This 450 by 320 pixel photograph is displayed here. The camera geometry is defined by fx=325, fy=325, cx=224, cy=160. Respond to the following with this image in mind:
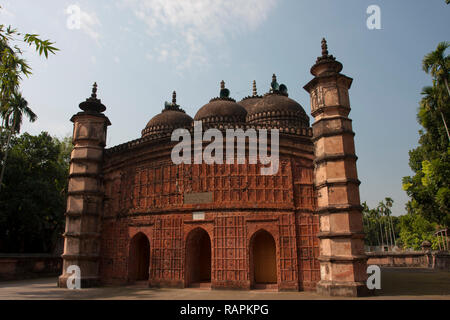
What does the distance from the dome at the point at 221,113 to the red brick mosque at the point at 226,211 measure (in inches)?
157

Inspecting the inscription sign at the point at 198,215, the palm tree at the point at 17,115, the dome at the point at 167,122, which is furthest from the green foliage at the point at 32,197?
the inscription sign at the point at 198,215

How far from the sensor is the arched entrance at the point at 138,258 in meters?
14.6

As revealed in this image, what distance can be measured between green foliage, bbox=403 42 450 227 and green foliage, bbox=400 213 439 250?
13.5 metres

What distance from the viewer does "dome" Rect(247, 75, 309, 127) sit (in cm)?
1879

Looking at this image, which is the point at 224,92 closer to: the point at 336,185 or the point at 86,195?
the point at 86,195

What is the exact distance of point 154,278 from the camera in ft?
44.3

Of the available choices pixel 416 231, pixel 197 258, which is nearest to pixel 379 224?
pixel 416 231

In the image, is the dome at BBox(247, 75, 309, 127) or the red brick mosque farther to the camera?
the dome at BBox(247, 75, 309, 127)

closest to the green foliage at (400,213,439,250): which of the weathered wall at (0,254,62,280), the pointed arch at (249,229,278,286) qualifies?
the pointed arch at (249,229,278,286)

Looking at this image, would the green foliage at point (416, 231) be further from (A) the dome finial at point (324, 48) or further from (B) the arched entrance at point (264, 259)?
(A) the dome finial at point (324, 48)

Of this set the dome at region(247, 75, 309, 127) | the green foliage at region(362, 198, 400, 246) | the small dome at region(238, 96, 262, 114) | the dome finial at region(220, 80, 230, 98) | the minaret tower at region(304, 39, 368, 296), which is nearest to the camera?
the minaret tower at region(304, 39, 368, 296)

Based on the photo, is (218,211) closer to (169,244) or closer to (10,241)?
(169,244)

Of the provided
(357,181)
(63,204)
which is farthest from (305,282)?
(63,204)

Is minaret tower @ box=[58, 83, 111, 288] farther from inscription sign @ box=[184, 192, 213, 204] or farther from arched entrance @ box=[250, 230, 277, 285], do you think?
arched entrance @ box=[250, 230, 277, 285]
